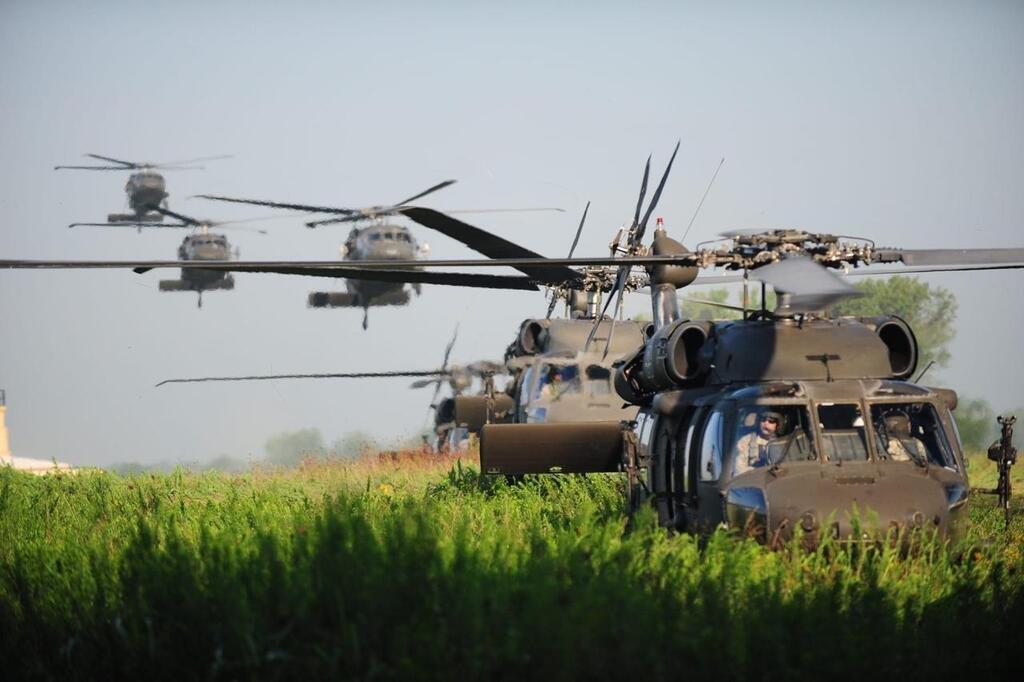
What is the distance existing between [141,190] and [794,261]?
170 ft

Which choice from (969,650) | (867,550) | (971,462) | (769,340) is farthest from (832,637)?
(971,462)

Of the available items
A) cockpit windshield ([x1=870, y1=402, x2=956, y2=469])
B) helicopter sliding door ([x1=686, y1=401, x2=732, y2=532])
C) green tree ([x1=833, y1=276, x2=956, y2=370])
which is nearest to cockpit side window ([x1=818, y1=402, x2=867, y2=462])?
cockpit windshield ([x1=870, y1=402, x2=956, y2=469])

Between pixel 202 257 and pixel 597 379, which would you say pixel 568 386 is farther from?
pixel 202 257

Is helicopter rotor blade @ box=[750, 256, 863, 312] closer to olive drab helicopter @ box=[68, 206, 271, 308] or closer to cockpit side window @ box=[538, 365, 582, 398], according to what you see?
cockpit side window @ box=[538, 365, 582, 398]

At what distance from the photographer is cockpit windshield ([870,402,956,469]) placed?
33.2 ft

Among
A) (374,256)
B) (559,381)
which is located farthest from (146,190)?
(559,381)

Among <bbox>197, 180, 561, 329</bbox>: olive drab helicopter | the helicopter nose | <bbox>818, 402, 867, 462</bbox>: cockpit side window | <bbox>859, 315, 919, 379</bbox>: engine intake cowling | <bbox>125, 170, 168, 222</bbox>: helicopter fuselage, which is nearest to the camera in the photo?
the helicopter nose

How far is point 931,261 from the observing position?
1070 centimetres

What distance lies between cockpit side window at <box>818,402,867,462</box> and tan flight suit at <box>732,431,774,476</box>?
42 cm

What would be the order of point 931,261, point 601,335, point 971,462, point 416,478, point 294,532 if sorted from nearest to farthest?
1. point 294,532
2. point 931,261
3. point 416,478
4. point 601,335
5. point 971,462

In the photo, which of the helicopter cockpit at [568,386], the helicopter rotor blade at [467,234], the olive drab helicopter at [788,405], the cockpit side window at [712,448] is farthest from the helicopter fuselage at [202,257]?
the cockpit side window at [712,448]

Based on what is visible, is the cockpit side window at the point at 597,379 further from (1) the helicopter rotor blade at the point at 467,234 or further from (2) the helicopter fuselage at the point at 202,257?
(2) the helicopter fuselage at the point at 202,257

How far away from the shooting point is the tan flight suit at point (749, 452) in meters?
10.0

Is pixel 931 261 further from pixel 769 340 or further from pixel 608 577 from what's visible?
pixel 608 577
